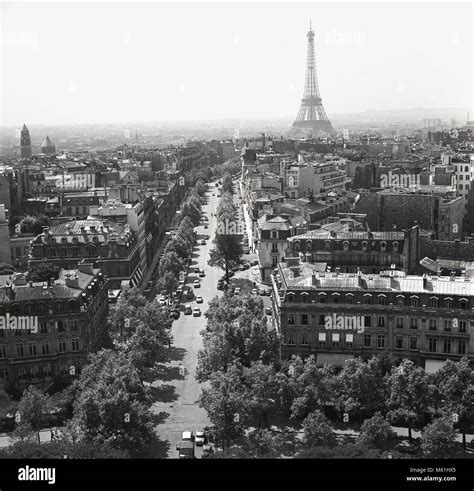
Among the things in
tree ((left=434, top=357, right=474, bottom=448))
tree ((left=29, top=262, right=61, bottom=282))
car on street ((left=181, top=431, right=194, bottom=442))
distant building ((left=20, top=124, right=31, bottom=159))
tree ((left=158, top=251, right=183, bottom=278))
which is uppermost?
distant building ((left=20, top=124, right=31, bottom=159))

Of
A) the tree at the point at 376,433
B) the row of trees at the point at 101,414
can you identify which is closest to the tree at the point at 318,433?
the tree at the point at 376,433

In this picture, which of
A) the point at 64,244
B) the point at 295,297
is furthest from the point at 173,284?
the point at 295,297

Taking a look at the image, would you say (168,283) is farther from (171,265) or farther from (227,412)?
(227,412)

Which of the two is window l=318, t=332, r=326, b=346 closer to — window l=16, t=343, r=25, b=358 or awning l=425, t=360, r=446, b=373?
awning l=425, t=360, r=446, b=373

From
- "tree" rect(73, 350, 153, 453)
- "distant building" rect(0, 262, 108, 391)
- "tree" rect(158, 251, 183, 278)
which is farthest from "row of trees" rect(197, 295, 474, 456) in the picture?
"tree" rect(158, 251, 183, 278)

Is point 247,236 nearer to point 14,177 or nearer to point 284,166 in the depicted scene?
point 284,166

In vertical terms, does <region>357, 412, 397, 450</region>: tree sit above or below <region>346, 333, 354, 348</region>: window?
below

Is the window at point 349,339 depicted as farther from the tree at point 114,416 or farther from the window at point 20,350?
the window at point 20,350
